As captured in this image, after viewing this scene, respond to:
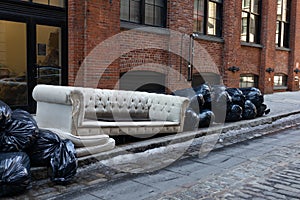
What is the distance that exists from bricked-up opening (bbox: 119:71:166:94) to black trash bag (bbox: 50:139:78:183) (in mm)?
5052

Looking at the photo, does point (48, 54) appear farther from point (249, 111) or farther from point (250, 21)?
point (250, 21)

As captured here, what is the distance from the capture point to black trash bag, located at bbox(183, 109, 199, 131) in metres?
6.83

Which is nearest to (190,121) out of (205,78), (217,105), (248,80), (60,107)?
(217,105)

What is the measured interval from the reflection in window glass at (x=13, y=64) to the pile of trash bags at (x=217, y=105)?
12.1 feet

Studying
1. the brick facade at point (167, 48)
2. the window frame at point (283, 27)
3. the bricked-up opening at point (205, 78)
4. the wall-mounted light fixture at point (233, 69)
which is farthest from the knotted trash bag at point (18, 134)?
the window frame at point (283, 27)

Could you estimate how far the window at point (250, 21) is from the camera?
1433 centimetres

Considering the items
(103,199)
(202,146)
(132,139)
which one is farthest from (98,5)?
(103,199)

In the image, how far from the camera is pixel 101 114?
19.6 ft

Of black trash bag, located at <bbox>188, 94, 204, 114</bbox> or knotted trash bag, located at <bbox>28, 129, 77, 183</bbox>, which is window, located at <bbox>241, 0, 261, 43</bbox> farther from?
knotted trash bag, located at <bbox>28, 129, 77, 183</bbox>

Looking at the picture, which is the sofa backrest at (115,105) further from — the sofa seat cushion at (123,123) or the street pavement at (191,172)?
the street pavement at (191,172)

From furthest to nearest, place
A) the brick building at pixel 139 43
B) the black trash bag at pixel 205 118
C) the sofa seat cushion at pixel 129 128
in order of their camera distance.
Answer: the brick building at pixel 139 43 → the black trash bag at pixel 205 118 → the sofa seat cushion at pixel 129 128

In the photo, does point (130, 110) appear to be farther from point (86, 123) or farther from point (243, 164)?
point (243, 164)

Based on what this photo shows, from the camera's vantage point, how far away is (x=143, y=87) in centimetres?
992

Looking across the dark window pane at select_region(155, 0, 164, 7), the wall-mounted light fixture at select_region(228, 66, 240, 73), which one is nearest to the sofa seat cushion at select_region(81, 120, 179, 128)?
the dark window pane at select_region(155, 0, 164, 7)
